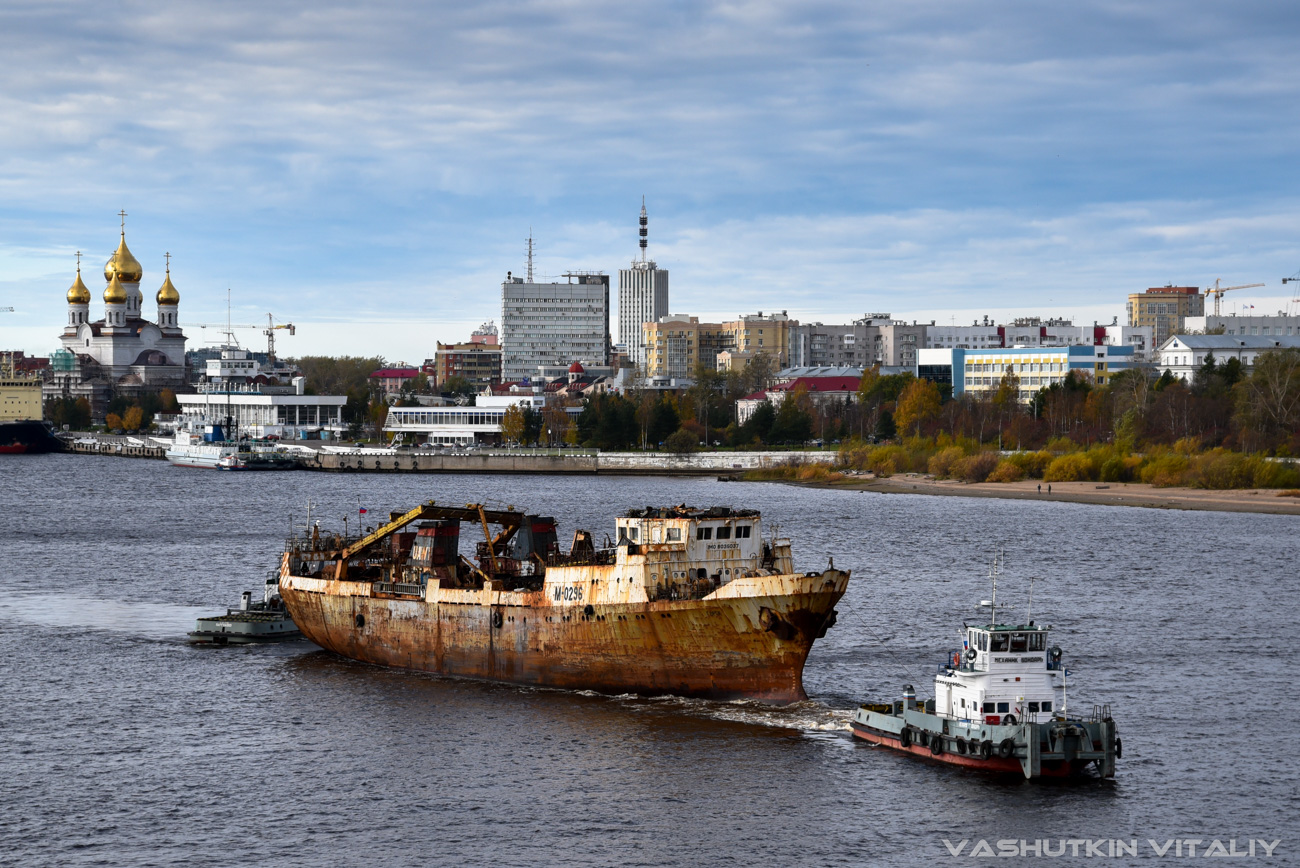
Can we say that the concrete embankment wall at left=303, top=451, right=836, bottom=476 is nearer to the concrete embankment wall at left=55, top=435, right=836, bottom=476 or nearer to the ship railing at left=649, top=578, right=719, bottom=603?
the concrete embankment wall at left=55, top=435, right=836, bottom=476

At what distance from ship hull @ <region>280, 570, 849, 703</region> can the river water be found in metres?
0.77

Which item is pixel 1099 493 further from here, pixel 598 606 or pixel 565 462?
pixel 598 606

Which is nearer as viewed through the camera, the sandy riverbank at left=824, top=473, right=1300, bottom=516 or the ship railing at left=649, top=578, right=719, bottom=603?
the ship railing at left=649, top=578, right=719, bottom=603

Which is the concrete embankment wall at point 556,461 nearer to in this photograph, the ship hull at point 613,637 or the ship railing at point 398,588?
the ship railing at point 398,588

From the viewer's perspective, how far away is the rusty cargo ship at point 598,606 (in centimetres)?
4397

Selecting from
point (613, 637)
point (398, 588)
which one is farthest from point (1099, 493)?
point (613, 637)

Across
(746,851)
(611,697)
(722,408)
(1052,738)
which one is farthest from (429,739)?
(722,408)

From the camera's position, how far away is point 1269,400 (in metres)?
132

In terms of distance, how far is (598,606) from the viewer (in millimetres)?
45750

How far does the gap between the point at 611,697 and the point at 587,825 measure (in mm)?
11178

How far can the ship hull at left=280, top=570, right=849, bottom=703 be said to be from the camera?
143 feet

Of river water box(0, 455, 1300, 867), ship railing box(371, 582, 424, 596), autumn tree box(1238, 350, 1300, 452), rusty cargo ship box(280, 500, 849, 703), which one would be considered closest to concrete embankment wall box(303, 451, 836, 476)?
autumn tree box(1238, 350, 1300, 452)

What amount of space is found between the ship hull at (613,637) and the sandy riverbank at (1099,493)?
7318 cm

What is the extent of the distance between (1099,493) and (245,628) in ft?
269
